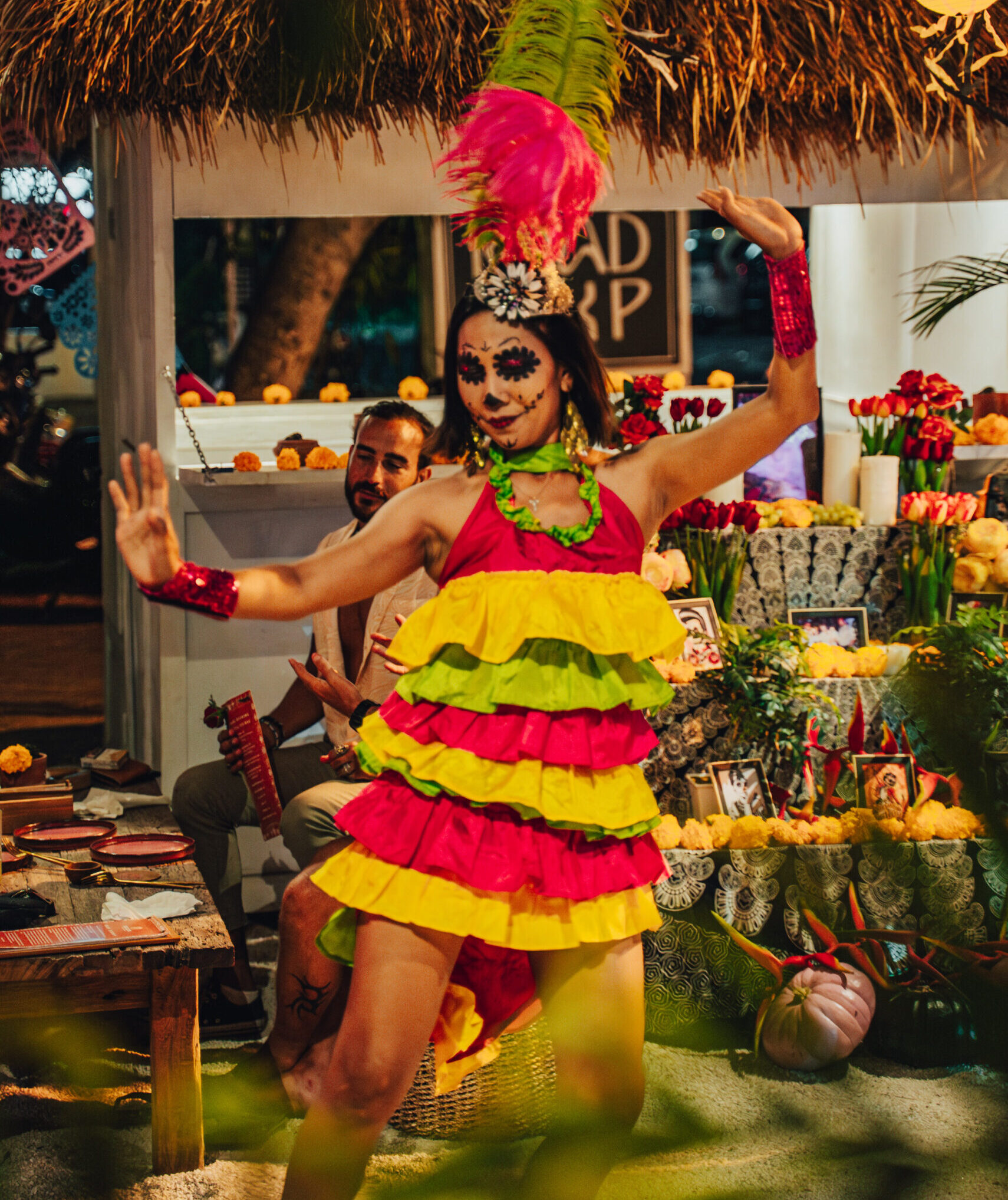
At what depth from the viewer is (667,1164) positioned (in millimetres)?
432

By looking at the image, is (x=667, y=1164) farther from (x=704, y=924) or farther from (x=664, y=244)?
(x=664, y=244)

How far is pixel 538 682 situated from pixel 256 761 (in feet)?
4.85

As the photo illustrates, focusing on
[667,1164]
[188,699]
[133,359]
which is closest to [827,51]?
[133,359]

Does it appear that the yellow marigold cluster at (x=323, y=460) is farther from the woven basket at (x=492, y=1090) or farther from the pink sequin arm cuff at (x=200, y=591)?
the pink sequin arm cuff at (x=200, y=591)

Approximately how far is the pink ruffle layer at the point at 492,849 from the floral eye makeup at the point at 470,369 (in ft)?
1.78

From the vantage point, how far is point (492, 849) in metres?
1.53

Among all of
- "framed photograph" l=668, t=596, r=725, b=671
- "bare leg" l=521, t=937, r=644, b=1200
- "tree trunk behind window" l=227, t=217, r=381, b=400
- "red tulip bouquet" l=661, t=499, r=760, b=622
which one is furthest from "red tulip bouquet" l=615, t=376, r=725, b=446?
"tree trunk behind window" l=227, t=217, r=381, b=400

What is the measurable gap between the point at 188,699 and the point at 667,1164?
338 cm

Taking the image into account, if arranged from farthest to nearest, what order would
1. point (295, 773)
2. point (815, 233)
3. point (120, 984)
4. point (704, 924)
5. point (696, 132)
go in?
1. point (815, 233)
2. point (696, 132)
3. point (295, 773)
4. point (704, 924)
5. point (120, 984)

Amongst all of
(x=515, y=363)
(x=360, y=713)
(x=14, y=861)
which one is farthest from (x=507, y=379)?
(x=14, y=861)

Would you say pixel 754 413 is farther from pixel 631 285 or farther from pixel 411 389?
pixel 631 285

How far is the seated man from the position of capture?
2.86 meters

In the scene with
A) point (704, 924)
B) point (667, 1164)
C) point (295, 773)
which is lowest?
point (704, 924)

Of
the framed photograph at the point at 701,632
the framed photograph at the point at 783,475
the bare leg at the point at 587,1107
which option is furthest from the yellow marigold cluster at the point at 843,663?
the bare leg at the point at 587,1107
